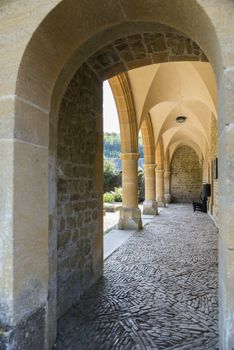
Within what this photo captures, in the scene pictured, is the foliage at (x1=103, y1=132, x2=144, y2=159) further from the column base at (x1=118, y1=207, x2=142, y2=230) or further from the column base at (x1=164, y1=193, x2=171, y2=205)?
the column base at (x1=118, y1=207, x2=142, y2=230)

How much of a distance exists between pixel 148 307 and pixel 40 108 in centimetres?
240

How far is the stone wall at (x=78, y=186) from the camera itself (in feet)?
9.37

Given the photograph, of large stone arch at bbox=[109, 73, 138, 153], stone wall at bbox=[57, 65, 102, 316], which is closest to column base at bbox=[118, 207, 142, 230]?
large stone arch at bbox=[109, 73, 138, 153]

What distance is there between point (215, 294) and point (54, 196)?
7.84 ft

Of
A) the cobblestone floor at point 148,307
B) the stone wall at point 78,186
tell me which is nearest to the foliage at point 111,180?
the cobblestone floor at point 148,307

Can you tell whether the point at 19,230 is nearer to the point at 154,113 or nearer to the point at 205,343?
the point at 205,343

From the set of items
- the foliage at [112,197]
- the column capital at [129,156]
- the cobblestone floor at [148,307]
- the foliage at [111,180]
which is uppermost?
the column capital at [129,156]

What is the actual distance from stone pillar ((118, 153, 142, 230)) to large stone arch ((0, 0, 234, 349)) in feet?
18.7

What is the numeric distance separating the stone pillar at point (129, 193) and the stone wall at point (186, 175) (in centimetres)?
1347

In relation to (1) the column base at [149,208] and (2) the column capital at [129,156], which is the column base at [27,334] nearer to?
(2) the column capital at [129,156]

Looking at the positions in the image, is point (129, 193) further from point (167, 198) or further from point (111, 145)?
point (111, 145)

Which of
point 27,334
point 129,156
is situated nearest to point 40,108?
point 27,334

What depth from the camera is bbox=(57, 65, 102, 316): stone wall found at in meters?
2.86

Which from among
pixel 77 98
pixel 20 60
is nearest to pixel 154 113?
pixel 77 98
